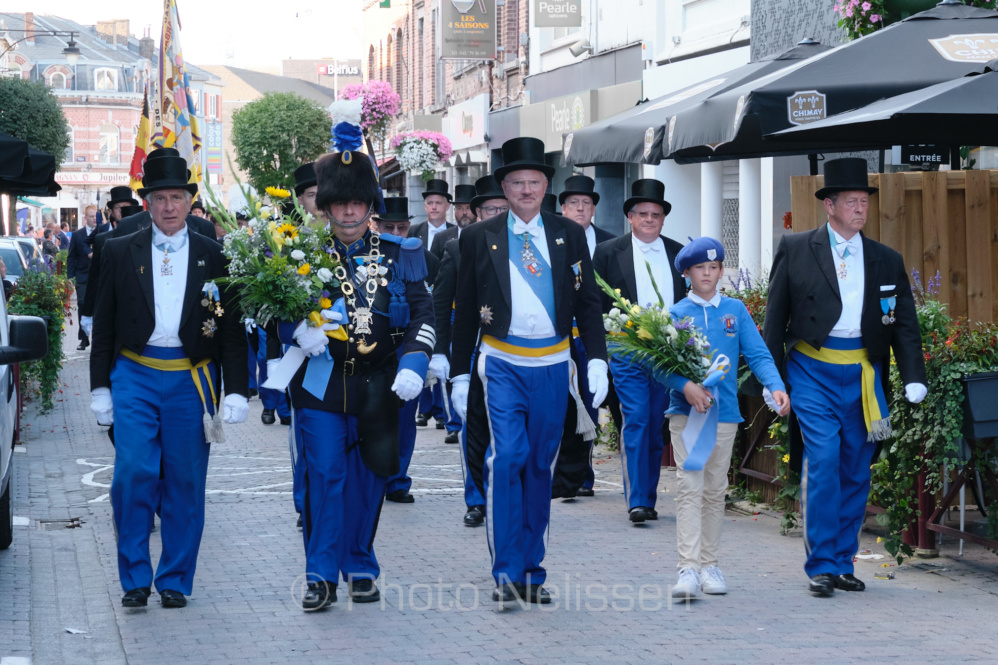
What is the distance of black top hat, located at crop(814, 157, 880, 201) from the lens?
6.62 meters

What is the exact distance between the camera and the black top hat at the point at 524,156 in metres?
6.52

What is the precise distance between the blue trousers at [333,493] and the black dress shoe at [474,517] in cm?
206

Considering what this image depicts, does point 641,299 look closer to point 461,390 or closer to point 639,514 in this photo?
point 639,514

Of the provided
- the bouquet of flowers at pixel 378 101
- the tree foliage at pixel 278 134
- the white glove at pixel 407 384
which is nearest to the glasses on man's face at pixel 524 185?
the white glove at pixel 407 384

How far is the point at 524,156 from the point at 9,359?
262 cm

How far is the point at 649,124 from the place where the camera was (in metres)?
10.6

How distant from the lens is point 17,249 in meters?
25.0

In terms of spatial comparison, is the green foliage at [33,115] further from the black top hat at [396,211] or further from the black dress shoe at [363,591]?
the black dress shoe at [363,591]

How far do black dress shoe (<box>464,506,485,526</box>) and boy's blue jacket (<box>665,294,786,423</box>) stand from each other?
2068 mm

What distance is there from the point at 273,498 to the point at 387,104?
1849 cm

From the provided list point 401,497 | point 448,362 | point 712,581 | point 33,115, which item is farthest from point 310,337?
point 33,115

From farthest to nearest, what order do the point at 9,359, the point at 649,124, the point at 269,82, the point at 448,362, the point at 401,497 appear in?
the point at 269,82, the point at 649,124, the point at 401,497, the point at 448,362, the point at 9,359

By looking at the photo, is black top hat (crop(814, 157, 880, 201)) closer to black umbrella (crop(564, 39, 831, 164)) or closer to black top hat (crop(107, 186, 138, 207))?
black umbrella (crop(564, 39, 831, 164))
